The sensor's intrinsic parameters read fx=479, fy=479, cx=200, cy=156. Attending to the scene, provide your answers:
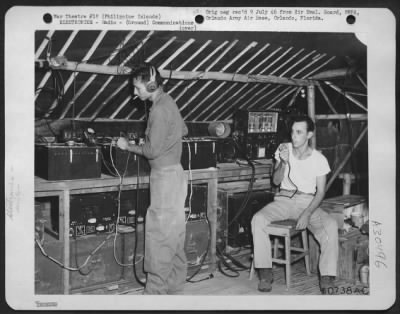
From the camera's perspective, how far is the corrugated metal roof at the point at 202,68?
3.17 m

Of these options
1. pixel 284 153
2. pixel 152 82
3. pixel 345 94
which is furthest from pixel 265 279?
pixel 345 94

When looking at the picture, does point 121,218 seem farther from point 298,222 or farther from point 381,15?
point 381,15

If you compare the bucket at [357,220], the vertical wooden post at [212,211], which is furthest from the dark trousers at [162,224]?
the bucket at [357,220]

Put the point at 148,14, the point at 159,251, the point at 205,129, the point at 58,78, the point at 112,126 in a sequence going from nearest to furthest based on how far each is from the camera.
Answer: the point at 148,14
the point at 159,251
the point at 58,78
the point at 112,126
the point at 205,129

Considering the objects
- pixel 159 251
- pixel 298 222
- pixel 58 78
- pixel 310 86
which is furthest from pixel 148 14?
pixel 310 86

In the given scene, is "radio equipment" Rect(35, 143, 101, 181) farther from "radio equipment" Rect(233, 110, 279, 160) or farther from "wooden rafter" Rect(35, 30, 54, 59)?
"radio equipment" Rect(233, 110, 279, 160)

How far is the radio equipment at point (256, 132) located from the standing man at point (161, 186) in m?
1.26

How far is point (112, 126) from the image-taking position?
4121 mm

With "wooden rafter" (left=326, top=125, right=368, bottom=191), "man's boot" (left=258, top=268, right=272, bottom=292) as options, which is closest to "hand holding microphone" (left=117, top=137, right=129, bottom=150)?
"man's boot" (left=258, top=268, right=272, bottom=292)

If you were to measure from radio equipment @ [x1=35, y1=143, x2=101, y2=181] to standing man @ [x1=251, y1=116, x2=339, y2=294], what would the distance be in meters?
1.27

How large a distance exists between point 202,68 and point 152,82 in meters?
0.88

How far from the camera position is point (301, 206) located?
3.76 metres

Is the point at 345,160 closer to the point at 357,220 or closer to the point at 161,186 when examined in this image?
the point at 357,220

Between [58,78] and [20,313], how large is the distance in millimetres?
1616
